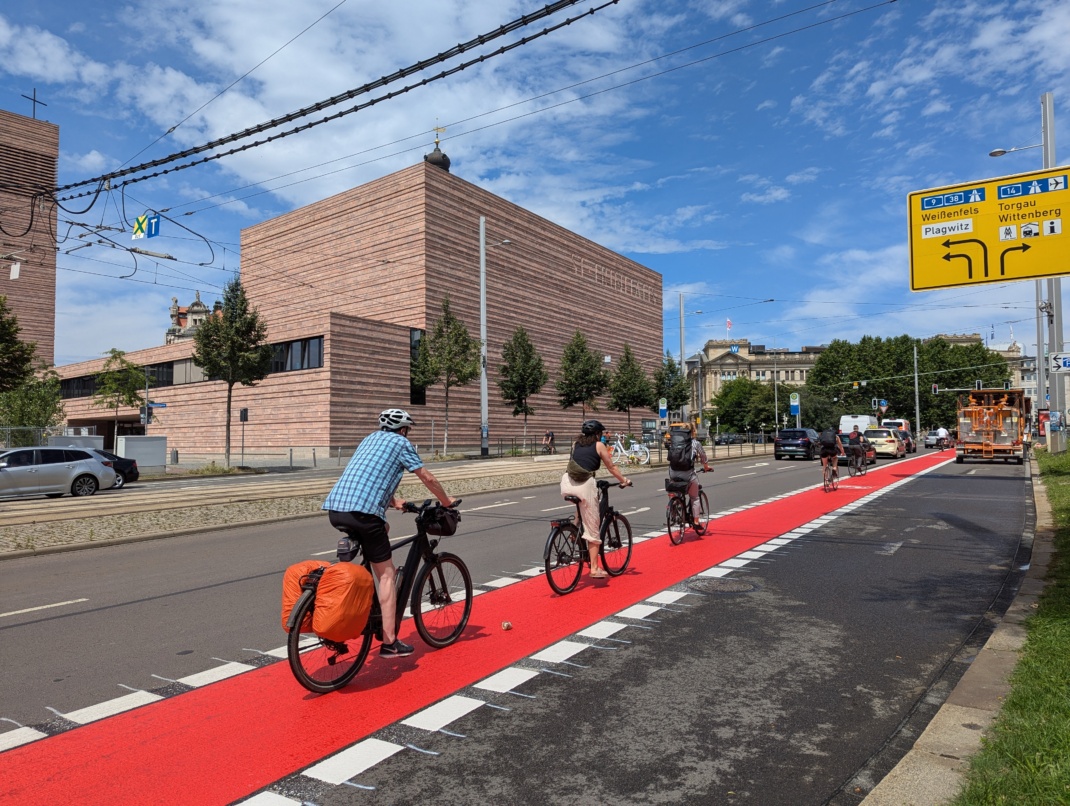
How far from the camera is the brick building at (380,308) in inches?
1656

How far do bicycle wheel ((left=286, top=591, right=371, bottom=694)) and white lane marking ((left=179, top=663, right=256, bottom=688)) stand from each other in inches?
26.8

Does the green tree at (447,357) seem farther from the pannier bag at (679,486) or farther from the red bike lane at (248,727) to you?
the red bike lane at (248,727)

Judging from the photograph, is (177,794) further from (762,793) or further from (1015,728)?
(1015,728)

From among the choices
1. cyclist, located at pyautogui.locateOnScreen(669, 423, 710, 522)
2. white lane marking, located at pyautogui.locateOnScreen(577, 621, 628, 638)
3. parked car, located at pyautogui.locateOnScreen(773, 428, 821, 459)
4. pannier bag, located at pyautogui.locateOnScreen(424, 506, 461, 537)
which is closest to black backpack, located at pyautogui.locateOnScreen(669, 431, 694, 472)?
cyclist, located at pyautogui.locateOnScreen(669, 423, 710, 522)

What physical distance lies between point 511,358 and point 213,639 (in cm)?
3973

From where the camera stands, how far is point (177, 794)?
325 centimetres

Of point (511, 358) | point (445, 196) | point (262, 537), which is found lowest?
point (262, 537)

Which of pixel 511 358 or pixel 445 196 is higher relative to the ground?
pixel 445 196

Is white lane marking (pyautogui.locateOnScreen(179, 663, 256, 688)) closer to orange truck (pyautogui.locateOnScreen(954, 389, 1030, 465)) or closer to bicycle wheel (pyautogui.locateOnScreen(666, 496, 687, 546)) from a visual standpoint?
bicycle wheel (pyautogui.locateOnScreen(666, 496, 687, 546))

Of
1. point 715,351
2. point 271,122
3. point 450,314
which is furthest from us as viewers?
point 715,351

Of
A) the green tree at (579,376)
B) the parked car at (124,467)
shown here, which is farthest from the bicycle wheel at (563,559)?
the green tree at (579,376)

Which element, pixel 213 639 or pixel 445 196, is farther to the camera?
pixel 445 196

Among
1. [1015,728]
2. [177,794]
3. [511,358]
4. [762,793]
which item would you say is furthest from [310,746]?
[511,358]

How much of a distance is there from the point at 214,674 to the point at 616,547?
4.40 metres
